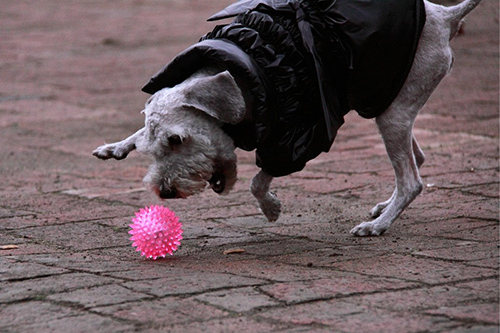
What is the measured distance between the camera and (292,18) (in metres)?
4.30

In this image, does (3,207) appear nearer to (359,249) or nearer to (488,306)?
(359,249)

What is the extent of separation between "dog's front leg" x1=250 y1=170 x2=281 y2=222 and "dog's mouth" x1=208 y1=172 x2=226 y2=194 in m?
0.21

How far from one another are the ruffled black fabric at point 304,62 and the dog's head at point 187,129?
0.11 m

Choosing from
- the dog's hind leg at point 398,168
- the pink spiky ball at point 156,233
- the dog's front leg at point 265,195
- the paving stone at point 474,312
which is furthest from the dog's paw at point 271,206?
the paving stone at point 474,312

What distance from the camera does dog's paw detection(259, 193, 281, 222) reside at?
4.65 metres

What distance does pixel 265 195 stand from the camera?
4.62 meters

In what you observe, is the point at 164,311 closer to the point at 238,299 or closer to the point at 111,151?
the point at 238,299

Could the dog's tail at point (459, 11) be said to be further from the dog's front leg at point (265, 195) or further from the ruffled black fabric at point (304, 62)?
the dog's front leg at point (265, 195)

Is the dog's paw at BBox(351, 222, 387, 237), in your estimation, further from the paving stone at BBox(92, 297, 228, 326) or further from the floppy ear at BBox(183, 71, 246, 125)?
the paving stone at BBox(92, 297, 228, 326)

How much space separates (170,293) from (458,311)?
1.14m

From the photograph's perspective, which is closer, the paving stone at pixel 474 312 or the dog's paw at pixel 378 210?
the paving stone at pixel 474 312

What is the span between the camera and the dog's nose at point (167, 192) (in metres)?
4.12

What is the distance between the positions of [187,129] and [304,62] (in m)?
0.69

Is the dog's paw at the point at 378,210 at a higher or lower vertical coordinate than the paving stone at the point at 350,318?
lower
